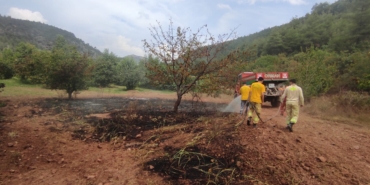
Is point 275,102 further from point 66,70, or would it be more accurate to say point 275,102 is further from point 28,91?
point 28,91

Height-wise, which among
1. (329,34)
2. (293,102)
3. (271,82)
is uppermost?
(329,34)

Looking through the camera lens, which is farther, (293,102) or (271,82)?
(271,82)

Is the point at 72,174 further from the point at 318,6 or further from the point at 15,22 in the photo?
the point at 15,22

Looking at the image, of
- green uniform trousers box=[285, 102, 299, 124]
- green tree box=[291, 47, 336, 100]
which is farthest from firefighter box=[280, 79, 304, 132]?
green tree box=[291, 47, 336, 100]

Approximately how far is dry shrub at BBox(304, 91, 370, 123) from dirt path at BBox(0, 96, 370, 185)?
8.56 ft

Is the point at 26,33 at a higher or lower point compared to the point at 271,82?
higher

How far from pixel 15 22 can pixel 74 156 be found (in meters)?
146

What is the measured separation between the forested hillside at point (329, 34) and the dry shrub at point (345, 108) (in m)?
4.35

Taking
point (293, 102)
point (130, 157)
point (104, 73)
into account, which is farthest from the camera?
point (104, 73)

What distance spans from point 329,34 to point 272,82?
146 ft

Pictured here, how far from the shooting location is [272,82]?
41.9 ft

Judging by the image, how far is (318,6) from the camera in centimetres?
8938

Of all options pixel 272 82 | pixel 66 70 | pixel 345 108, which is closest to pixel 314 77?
pixel 272 82

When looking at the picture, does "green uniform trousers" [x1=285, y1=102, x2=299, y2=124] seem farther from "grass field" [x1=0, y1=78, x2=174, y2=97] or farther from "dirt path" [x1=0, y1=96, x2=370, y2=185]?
"grass field" [x1=0, y1=78, x2=174, y2=97]
